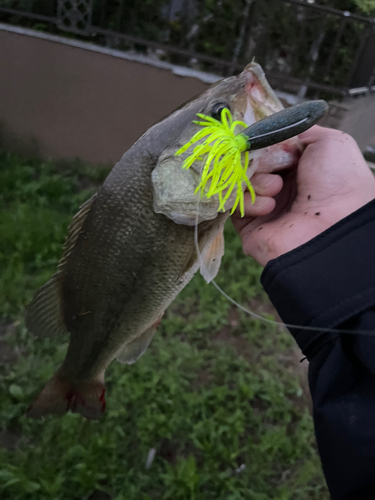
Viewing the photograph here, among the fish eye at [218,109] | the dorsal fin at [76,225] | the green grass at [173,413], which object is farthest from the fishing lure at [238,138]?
the green grass at [173,413]

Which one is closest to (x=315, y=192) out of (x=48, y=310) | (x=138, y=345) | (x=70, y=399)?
(x=138, y=345)

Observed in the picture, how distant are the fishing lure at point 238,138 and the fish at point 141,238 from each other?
0.29 feet

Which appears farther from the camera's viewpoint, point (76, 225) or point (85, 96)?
point (85, 96)

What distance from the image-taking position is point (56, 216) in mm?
3799

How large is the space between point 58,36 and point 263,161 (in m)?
3.73

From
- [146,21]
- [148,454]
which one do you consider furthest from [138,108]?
[148,454]

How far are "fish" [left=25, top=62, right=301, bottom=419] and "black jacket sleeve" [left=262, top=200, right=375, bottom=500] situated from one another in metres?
0.37

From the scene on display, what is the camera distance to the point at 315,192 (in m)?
1.46

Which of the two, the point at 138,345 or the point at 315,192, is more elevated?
A: the point at 315,192

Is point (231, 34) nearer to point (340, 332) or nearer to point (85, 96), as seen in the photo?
point (85, 96)

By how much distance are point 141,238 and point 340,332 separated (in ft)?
2.65

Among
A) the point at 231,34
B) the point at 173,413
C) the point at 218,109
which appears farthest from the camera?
the point at 231,34

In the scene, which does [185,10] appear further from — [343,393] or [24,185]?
[343,393]

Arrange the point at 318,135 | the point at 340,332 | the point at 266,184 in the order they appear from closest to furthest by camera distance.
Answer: the point at 340,332 → the point at 266,184 → the point at 318,135
